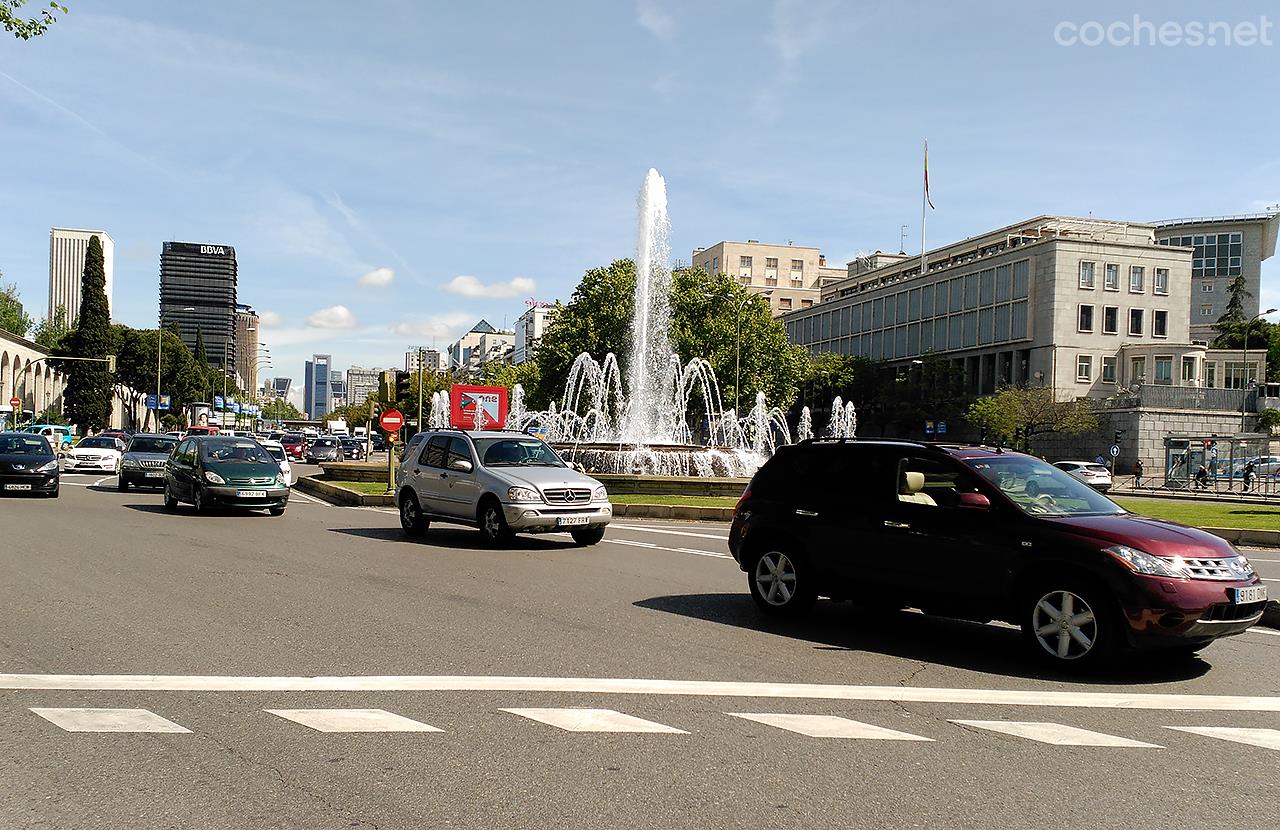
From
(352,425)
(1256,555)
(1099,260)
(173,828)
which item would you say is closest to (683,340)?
(1099,260)

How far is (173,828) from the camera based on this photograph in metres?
4.34

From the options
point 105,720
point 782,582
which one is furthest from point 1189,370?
point 105,720

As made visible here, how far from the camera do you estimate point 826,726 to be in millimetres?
6109

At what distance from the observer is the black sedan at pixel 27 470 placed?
25.6 meters

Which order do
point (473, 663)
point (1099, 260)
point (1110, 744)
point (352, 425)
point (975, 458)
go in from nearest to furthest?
point (1110, 744) < point (473, 663) < point (975, 458) < point (1099, 260) < point (352, 425)

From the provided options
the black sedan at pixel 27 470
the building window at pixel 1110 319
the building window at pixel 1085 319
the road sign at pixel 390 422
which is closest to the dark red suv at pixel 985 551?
the road sign at pixel 390 422

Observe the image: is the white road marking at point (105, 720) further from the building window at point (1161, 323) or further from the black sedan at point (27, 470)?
the building window at point (1161, 323)

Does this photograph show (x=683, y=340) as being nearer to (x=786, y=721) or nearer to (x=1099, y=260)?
(x=1099, y=260)

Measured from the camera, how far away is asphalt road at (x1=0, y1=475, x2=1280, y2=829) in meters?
4.70

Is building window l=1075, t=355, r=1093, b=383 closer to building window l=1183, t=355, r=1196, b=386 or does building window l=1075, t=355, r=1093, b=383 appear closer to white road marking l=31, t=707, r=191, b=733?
building window l=1183, t=355, r=1196, b=386

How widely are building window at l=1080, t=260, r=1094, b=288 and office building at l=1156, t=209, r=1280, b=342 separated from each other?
5772 cm

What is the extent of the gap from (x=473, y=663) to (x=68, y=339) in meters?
108

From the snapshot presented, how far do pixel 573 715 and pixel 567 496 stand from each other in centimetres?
999

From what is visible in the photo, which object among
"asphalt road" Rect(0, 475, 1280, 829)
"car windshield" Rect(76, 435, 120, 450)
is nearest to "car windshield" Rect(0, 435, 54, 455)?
"asphalt road" Rect(0, 475, 1280, 829)
